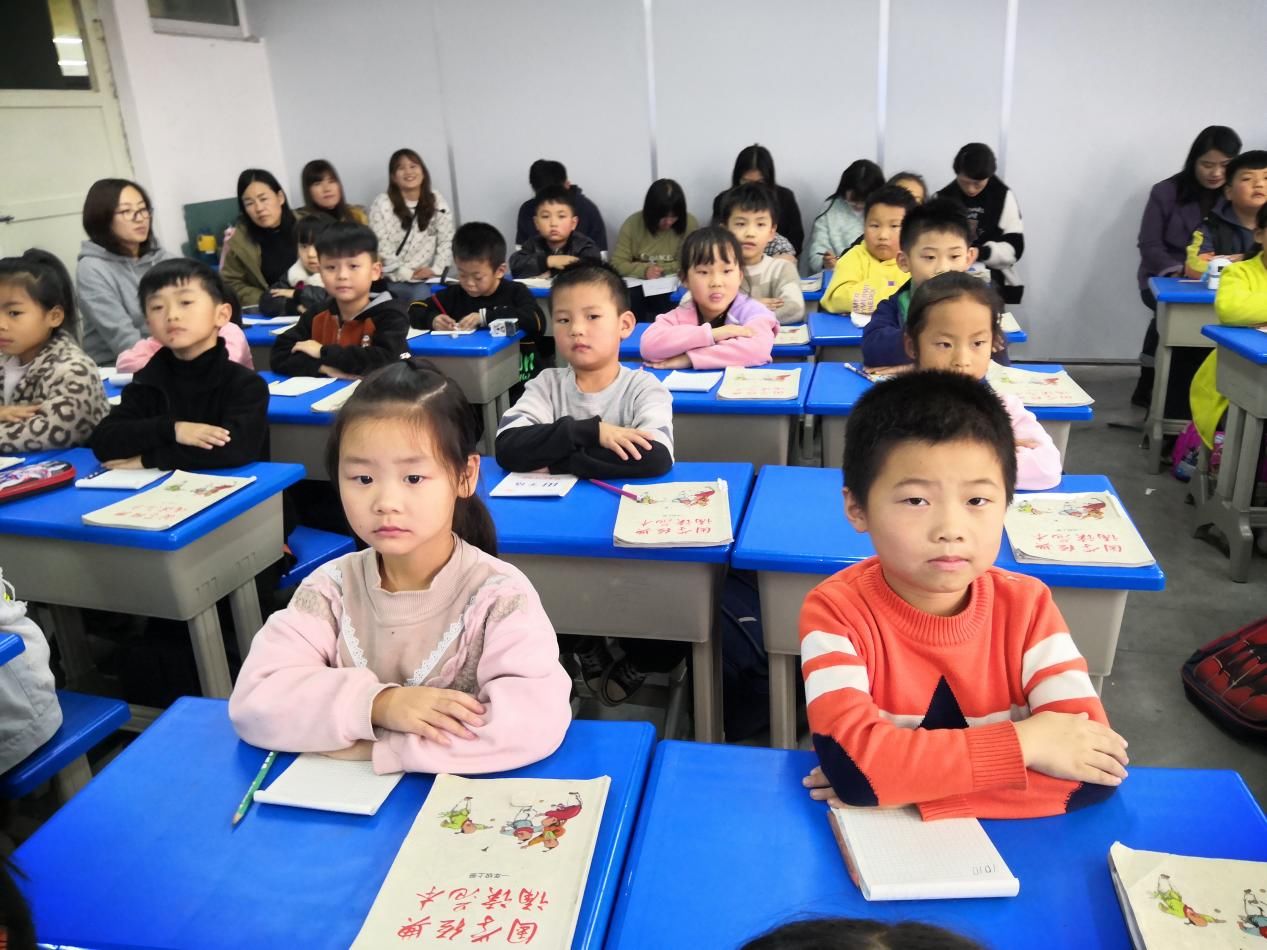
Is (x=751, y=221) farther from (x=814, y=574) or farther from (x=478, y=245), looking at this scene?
(x=814, y=574)

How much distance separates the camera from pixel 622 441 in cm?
201

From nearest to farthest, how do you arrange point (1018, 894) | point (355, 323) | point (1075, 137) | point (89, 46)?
point (1018, 894) → point (355, 323) → point (89, 46) → point (1075, 137)

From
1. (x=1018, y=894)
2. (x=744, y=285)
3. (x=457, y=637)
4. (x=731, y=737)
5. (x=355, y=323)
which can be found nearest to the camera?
(x=1018, y=894)

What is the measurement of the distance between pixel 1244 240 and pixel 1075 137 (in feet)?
5.46

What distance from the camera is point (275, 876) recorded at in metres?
0.94

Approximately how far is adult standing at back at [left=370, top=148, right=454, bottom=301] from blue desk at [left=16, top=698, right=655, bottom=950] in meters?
4.93

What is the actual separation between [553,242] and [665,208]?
0.73 meters

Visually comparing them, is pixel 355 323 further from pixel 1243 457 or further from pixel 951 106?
pixel 951 106

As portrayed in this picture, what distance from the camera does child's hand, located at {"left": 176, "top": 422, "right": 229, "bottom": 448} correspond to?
2178 millimetres

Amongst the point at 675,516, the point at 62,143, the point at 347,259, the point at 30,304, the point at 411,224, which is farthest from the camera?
the point at 411,224

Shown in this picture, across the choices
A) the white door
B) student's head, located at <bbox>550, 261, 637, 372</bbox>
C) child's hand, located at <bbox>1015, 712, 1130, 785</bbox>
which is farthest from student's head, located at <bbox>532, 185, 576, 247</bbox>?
child's hand, located at <bbox>1015, 712, 1130, 785</bbox>

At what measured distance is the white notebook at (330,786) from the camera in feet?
3.38

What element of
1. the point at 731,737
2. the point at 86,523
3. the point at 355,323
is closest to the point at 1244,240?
the point at 731,737

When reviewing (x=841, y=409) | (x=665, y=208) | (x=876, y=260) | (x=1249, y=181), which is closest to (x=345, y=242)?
(x=841, y=409)
